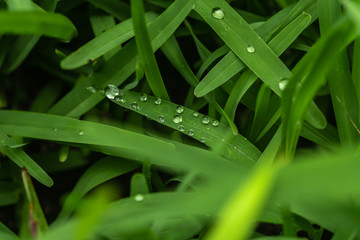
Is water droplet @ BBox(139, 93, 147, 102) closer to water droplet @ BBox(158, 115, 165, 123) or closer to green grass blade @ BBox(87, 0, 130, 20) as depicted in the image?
water droplet @ BBox(158, 115, 165, 123)

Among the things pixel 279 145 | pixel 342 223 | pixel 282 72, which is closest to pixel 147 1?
pixel 282 72

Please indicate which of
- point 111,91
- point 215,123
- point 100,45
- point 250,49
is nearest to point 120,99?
point 111,91

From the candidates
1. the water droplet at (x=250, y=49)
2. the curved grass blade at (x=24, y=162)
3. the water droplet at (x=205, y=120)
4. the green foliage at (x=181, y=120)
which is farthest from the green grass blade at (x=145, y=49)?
the curved grass blade at (x=24, y=162)

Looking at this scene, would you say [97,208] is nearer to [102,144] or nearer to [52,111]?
[102,144]

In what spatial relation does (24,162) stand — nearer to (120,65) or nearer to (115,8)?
(120,65)

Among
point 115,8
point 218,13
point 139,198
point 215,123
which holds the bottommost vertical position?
point 139,198

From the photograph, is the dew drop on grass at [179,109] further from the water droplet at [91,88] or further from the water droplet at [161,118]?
the water droplet at [91,88]
